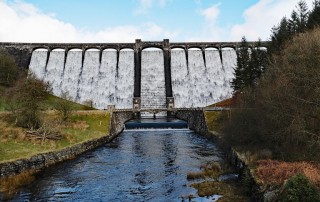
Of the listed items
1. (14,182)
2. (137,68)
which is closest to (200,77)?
(137,68)

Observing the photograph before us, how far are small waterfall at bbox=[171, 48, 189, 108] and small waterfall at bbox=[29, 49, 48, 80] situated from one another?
1253 inches

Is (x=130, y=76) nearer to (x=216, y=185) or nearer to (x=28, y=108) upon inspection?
(x=28, y=108)

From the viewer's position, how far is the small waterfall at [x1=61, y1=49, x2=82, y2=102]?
83375 mm

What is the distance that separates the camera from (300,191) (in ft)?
51.6

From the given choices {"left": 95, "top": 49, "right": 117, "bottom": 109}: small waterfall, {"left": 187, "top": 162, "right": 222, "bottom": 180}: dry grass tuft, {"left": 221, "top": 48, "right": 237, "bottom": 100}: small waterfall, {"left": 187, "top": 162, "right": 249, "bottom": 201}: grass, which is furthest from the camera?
{"left": 221, "top": 48, "right": 237, "bottom": 100}: small waterfall

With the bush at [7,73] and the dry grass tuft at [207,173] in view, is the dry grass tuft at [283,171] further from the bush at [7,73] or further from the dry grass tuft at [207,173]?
the bush at [7,73]

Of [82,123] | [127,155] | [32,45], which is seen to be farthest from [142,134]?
[32,45]

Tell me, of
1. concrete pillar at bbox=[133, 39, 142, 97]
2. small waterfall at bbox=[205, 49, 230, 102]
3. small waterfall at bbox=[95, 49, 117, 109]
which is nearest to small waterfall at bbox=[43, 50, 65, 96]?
small waterfall at bbox=[95, 49, 117, 109]

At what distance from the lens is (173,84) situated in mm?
86125

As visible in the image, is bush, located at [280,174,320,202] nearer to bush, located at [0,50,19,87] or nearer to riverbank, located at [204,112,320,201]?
riverbank, located at [204,112,320,201]


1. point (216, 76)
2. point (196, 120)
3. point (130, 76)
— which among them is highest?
point (130, 76)

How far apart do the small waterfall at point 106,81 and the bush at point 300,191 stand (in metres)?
68.0

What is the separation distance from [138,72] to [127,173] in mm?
58250

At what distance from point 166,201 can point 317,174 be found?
8.86m
